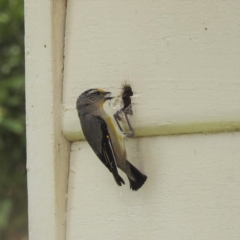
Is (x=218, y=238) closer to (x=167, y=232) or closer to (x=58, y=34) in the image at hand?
(x=167, y=232)

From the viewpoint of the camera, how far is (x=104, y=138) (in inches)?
48.4

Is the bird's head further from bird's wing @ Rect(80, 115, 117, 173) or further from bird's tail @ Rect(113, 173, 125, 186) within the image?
bird's tail @ Rect(113, 173, 125, 186)

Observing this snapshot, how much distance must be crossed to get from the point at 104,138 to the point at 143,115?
0.11m

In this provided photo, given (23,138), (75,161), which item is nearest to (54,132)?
(75,161)

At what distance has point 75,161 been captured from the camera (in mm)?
1298

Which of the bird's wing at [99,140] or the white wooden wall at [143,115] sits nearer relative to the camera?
the white wooden wall at [143,115]

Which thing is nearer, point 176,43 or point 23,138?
point 176,43

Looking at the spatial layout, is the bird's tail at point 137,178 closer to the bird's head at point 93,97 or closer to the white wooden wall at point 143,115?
the white wooden wall at point 143,115

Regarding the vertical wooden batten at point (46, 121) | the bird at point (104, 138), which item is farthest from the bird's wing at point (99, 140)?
the vertical wooden batten at point (46, 121)

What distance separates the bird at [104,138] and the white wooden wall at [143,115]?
0.9 inches

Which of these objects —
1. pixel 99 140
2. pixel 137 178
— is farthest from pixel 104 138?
pixel 137 178

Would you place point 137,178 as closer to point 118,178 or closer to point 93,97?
point 118,178

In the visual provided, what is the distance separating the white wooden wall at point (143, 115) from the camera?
1.07 metres

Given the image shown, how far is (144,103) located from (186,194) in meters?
0.19
